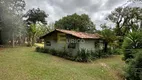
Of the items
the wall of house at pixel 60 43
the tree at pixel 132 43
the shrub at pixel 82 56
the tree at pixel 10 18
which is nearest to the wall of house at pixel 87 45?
the wall of house at pixel 60 43

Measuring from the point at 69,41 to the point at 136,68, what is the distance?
28.6 feet

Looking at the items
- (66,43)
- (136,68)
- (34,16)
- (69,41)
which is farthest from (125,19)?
(34,16)

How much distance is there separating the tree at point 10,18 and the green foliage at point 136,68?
17864 mm

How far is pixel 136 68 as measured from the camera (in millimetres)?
9688

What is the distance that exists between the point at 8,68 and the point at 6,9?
44.9 feet

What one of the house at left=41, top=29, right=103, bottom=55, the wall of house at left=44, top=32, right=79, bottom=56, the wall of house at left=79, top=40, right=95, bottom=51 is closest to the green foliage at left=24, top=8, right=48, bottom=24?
the house at left=41, top=29, right=103, bottom=55

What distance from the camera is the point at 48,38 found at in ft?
61.4

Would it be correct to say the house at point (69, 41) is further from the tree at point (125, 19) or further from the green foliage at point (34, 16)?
the green foliage at point (34, 16)

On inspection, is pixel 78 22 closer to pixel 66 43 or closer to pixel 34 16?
pixel 34 16

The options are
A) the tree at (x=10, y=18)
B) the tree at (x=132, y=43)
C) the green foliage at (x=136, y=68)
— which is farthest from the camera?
the tree at (x=10, y=18)

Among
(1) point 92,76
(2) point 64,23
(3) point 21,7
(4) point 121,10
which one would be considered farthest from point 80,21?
(1) point 92,76

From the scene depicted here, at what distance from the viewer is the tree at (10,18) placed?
65.8ft

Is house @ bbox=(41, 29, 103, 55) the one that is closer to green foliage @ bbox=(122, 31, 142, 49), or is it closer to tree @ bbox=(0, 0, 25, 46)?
green foliage @ bbox=(122, 31, 142, 49)

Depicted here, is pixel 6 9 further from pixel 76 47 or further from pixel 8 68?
pixel 8 68
